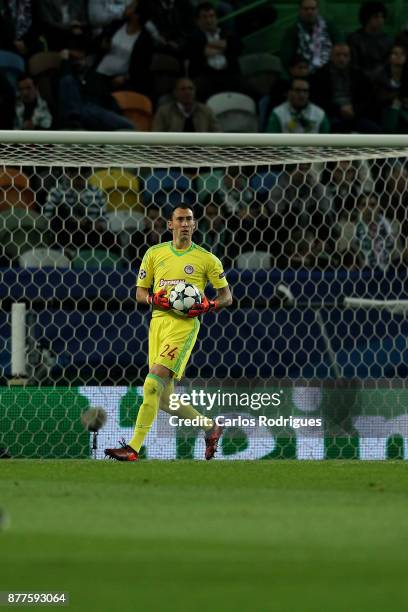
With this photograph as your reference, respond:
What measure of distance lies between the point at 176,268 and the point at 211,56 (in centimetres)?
655

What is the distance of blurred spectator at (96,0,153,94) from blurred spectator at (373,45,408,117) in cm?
284

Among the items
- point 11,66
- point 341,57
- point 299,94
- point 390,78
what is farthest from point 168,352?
point 390,78

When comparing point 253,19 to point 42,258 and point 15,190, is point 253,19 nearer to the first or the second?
point 15,190

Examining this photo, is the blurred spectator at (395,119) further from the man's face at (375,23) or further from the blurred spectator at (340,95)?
the man's face at (375,23)

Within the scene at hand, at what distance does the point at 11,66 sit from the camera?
48.7 feet

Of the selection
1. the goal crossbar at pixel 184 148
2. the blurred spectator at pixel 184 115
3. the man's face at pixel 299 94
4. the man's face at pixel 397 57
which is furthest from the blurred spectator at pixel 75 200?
the man's face at pixel 397 57

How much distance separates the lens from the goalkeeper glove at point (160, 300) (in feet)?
31.1

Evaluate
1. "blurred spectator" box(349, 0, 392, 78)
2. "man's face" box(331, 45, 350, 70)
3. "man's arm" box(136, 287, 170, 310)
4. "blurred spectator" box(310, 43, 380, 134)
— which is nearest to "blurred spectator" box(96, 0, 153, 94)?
"blurred spectator" box(310, 43, 380, 134)

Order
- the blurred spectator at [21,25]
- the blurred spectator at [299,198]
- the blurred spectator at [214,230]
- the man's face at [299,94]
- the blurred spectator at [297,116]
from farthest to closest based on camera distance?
1. the blurred spectator at [21,25]
2. the blurred spectator at [297,116]
3. the man's face at [299,94]
4. the blurred spectator at [299,198]
5. the blurred spectator at [214,230]

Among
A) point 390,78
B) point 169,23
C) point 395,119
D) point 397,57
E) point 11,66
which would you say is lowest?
point 395,119

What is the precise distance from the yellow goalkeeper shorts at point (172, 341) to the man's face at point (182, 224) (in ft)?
2.05

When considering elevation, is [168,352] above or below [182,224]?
below

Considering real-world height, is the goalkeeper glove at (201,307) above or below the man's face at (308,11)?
below

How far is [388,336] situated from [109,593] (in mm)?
7403
